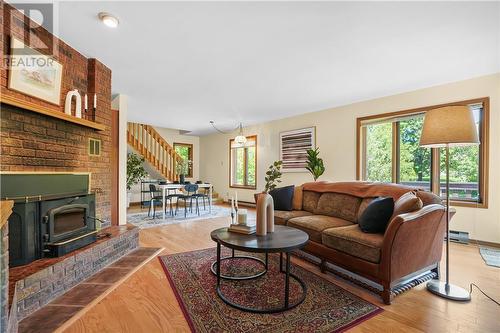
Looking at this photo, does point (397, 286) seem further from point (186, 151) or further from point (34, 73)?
point (186, 151)

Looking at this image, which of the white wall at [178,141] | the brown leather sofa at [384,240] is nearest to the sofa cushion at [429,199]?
the brown leather sofa at [384,240]

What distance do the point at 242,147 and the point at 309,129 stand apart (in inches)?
107

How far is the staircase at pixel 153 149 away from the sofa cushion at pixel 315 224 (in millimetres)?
5256

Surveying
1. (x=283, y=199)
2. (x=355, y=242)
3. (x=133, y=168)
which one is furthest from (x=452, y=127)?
(x=133, y=168)

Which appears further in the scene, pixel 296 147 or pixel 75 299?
pixel 296 147

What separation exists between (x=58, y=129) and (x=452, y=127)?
12.9 feet

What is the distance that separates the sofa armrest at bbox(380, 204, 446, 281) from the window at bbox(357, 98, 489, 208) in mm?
1971

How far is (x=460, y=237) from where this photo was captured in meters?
3.70

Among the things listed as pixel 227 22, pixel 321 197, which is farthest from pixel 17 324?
pixel 321 197

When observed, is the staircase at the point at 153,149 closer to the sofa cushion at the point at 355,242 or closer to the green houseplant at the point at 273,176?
the green houseplant at the point at 273,176

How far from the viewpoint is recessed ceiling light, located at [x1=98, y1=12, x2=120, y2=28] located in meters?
2.19

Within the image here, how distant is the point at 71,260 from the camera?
225 cm

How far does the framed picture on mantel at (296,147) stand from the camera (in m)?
5.84

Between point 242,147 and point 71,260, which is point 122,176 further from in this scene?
point 242,147
